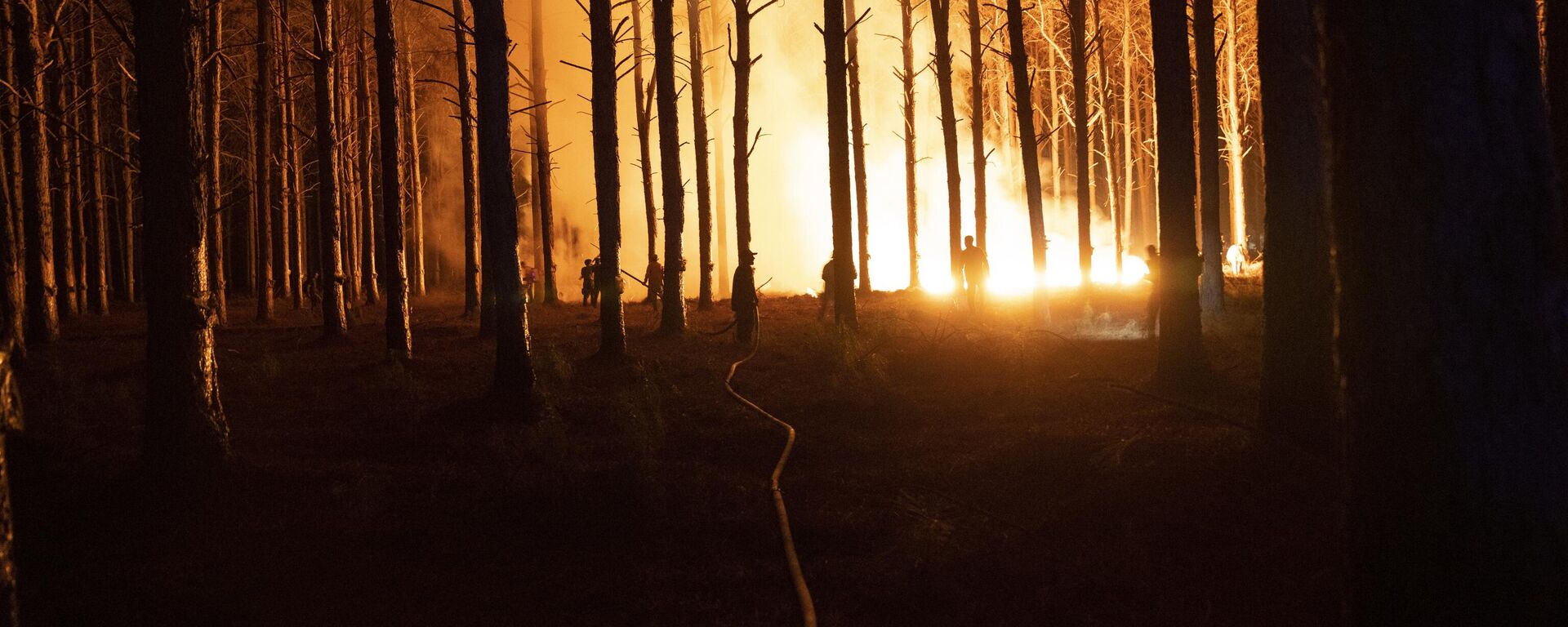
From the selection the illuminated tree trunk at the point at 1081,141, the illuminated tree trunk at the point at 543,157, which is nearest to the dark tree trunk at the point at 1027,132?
the illuminated tree trunk at the point at 1081,141

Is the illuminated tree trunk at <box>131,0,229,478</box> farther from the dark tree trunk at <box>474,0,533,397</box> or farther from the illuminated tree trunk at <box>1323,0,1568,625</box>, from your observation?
the illuminated tree trunk at <box>1323,0,1568,625</box>

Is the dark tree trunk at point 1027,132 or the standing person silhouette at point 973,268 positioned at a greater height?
the dark tree trunk at point 1027,132

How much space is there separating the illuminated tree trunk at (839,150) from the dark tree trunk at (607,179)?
145 inches

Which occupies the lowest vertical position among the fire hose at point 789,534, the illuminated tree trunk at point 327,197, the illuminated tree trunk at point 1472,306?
the fire hose at point 789,534

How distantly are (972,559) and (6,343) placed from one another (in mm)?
4661

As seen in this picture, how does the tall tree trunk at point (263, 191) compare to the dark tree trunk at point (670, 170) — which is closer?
the dark tree trunk at point (670, 170)

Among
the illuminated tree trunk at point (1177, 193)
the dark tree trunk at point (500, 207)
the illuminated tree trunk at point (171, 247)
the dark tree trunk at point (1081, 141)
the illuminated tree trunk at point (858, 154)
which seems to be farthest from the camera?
the illuminated tree trunk at point (858, 154)

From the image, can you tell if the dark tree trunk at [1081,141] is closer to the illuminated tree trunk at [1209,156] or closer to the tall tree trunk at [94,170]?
the illuminated tree trunk at [1209,156]

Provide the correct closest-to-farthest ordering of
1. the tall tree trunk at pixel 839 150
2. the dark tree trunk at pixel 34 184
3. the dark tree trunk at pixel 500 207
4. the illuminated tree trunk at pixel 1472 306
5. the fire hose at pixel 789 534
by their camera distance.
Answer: the illuminated tree trunk at pixel 1472 306, the fire hose at pixel 789 534, the dark tree trunk at pixel 500 207, the dark tree trunk at pixel 34 184, the tall tree trunk at pixel 839 150

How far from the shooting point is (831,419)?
10.8 meters

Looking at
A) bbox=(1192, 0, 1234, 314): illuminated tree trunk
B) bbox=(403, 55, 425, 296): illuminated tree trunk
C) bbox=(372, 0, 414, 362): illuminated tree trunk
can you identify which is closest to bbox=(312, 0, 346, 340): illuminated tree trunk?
bbox=(372, 0, 414, 362): illuminated tree trunk

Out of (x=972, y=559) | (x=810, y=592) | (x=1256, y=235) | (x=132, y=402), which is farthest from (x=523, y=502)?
(x=1256, y=235)

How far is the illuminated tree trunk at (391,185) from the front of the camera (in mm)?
14375

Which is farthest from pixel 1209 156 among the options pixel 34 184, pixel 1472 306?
pixel 34 184
